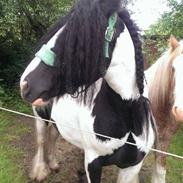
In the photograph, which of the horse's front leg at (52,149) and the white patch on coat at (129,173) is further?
the horse's front leg at (52,149)

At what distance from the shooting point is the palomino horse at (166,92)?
2.34 m

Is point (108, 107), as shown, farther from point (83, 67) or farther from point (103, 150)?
point (83, 67)

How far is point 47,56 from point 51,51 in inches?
1.2

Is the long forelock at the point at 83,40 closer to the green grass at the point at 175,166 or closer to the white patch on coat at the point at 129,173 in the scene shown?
the white patch on coat at the point at 129,173

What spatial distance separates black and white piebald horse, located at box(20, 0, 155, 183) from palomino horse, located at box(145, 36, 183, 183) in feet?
0.73

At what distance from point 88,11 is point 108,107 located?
0.69 metres

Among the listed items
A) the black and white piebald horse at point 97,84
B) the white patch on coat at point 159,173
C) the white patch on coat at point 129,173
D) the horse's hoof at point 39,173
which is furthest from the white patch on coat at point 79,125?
the horse's hoof at point 39,173

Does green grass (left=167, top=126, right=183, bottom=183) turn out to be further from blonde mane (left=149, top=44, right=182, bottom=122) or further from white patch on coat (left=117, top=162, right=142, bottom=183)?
white patch on coat (left=117, top=162, right=142, bottom=183)

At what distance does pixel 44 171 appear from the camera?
377cm

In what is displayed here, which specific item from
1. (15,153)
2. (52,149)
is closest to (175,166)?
(52,149)

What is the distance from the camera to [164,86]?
107 inches

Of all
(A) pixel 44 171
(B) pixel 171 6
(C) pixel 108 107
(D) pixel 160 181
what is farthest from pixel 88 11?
(B) pixel 171 6

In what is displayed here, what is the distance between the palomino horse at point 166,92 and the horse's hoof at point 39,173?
41.6 inches

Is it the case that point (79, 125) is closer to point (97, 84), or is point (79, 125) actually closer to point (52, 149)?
point (97, 84)
